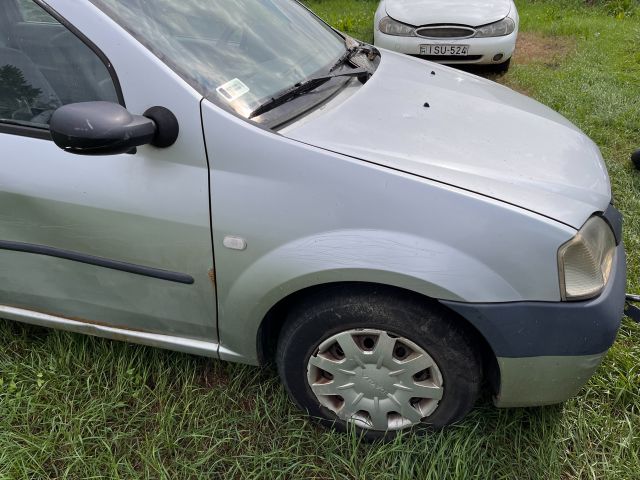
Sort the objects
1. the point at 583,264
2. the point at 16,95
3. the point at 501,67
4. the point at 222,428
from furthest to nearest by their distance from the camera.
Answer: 1. the point at 501,67
2. the point at 222,428
3. the point at 16,95
4. the point at 583,264

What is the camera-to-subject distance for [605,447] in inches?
70.5

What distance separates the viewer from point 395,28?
15.8 feet

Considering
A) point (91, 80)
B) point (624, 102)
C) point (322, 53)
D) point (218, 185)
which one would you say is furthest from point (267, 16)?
point (624, 102)

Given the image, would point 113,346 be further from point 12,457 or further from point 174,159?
point 174,159

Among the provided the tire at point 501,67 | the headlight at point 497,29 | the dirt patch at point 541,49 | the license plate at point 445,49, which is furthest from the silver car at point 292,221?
the dirt patch at point 541,49

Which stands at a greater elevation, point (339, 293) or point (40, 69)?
point (40, 69)

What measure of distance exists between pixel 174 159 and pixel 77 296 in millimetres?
664

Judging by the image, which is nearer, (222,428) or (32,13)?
(32,13)

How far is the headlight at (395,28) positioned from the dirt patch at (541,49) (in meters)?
1.63

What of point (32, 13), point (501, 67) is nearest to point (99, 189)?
point (32, 13)

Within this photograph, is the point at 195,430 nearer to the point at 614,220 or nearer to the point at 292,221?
the point at 292,221

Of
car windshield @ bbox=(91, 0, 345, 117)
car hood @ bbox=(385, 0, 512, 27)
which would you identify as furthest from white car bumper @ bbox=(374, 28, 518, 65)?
car windshield @ bbox=(91, 0, 345, 117)

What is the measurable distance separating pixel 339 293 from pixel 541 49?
5912 mm

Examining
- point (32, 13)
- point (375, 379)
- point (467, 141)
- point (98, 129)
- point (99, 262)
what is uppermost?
point (32, 13)
